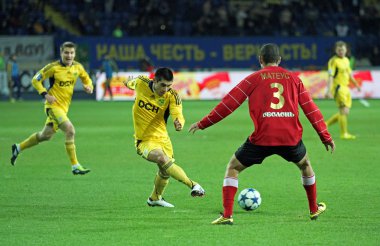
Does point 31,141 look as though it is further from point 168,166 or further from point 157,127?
point 168,166

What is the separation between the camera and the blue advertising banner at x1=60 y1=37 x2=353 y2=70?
3894cm

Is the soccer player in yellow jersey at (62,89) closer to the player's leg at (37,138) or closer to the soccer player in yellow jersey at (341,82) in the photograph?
the player's leg at (37,138)

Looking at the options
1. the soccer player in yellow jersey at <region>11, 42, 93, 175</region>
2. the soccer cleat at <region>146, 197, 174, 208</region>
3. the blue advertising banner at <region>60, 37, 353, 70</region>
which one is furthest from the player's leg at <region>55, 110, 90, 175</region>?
the blue advertising banner at <region>60, 37, 353, 70</region>

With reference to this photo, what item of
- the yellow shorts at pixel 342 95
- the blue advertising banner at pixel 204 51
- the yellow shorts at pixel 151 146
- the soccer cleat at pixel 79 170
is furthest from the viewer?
the blue advertising banner at pixel 204 51

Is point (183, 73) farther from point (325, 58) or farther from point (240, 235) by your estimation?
point (240, 235)

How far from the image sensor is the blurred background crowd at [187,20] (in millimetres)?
39250

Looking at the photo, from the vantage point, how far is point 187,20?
40344mm

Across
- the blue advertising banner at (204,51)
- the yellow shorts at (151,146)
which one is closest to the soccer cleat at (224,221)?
the yellow shorts at (151,146)

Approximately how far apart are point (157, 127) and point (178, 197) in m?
1.36

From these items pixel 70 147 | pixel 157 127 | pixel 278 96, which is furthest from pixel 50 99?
pixel 278 96

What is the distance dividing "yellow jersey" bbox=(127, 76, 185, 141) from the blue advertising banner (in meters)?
28.3

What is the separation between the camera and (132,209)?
1048cm

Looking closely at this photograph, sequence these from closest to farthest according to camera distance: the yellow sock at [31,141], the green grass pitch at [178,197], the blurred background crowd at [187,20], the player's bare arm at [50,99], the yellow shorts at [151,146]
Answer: the green grass pitch at [178,197], the yellow shorts at [151,146], the player's bare arm at [50,99], the yellow sock at [31,141], the blurred background crowd at [187,20]

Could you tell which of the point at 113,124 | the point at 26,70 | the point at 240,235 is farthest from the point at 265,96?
the point at 26,70
